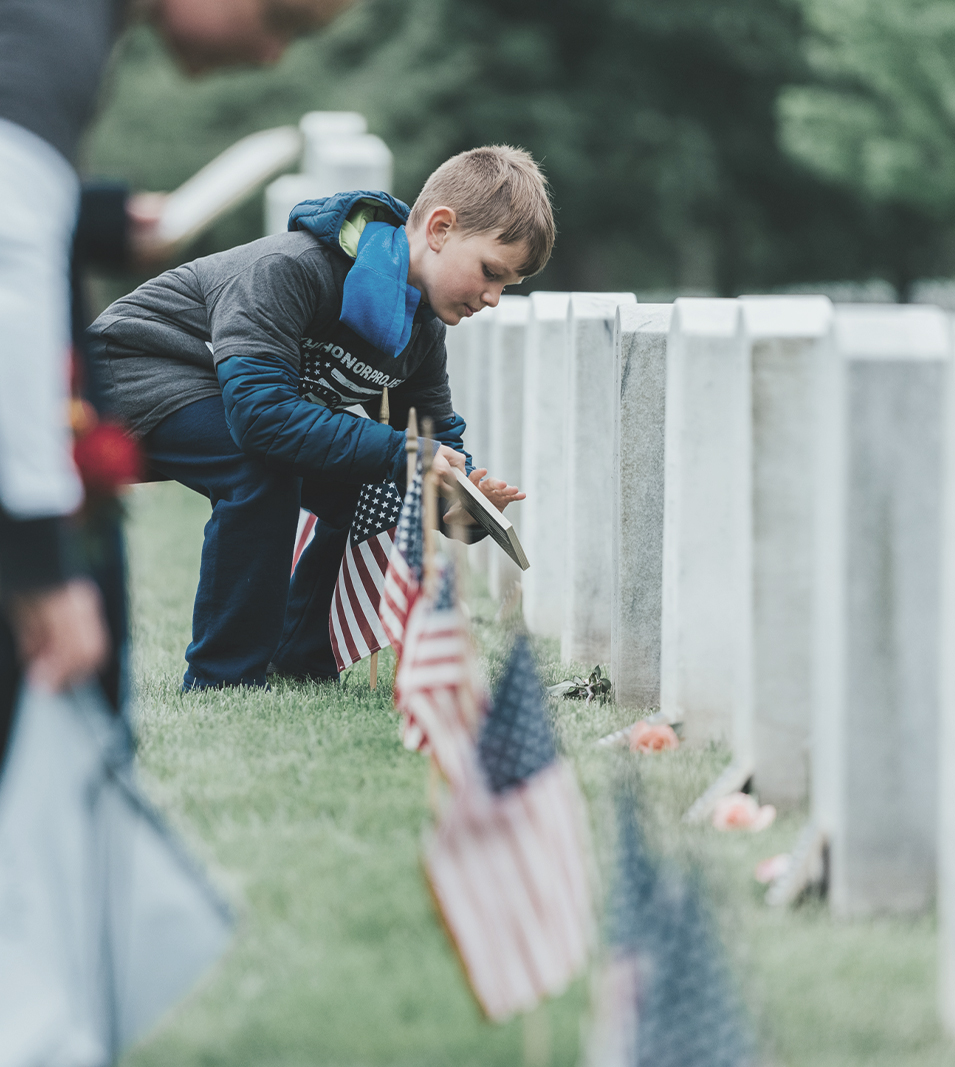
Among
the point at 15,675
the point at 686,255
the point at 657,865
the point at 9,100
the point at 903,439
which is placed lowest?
the point at 657,865

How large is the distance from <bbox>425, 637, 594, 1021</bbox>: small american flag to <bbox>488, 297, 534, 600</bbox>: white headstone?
13.2ft

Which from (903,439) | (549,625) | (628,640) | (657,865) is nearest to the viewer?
(657,865)

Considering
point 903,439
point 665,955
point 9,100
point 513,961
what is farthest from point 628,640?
point 9,100

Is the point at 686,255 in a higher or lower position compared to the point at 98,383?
higher

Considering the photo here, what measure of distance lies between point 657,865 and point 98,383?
1119 mm

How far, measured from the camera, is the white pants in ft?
6.40

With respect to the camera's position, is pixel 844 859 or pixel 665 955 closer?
pixel 665 955

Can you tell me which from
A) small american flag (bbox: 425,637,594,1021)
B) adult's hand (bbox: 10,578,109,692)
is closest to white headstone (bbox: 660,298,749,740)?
small american flag (bbox: 425,637,594,1021)

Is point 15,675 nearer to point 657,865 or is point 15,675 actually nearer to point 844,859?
point 657,865

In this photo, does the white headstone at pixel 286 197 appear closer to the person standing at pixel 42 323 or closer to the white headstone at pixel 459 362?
the white headstone at pixel 459 362

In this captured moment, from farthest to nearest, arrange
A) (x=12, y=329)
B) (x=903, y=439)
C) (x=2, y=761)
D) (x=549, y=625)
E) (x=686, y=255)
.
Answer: (x=686, y=255) → (x=549, y=625) → (x=903, y=439) → (x=2, y=761) → (x=12, y=329)

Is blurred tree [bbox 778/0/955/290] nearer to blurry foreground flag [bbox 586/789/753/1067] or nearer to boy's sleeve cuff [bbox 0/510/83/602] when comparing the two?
blurry foreground flag [bbox 586/789/753/1067]

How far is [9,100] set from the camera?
200cm

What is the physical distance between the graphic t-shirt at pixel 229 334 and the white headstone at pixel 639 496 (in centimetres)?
65
